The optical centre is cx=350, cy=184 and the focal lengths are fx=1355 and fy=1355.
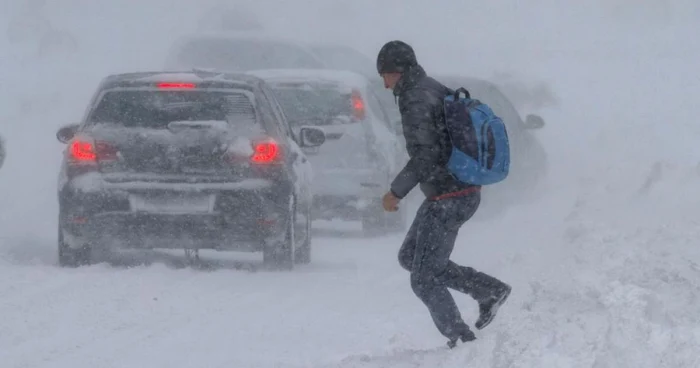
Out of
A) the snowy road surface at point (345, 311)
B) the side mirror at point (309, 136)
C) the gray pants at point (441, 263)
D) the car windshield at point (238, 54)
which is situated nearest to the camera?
the snowy road surface at point (345, 311)

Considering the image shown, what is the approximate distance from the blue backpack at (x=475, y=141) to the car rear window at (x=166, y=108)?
3.96m

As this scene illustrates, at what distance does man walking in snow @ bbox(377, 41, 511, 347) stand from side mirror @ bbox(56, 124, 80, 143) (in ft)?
14.3

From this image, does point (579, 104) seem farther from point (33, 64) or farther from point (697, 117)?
point (33, 64)

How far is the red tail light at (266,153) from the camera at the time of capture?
9445 millimetres

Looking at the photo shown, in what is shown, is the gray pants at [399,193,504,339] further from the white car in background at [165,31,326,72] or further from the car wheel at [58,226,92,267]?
the white car in background at [165,31,326,72]

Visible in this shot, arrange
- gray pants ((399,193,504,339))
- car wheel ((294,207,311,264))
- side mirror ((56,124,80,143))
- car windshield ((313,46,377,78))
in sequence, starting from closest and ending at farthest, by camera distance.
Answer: gray pants ((399,193,504,339)) → side mirror ((56,124,80,143)) → car wheel ((294,207,311,264)) → car windshield ((313,46,377,78))

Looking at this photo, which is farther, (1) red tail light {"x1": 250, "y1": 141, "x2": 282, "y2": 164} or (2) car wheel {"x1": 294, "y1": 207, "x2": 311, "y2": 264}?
(2) car wheel {"x1": 294, "y1": 207, "x2": 311, "y2": 264}

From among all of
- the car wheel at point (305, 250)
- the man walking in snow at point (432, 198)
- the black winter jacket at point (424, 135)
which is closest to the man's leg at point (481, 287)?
the man walking in snow at point (432, 198)

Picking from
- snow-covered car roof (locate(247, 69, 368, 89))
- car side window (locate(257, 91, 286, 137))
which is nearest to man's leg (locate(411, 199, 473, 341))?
car side window (locate(257, 91, 286, 137))

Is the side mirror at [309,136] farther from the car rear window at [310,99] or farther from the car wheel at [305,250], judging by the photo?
the car rear window at [310,99]

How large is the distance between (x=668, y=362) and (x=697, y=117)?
27.9m

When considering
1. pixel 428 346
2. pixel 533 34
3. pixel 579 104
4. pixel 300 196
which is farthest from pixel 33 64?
pixel 533 34

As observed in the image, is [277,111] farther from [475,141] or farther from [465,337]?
[475,141]

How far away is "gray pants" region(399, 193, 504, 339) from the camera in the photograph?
19.9ft
